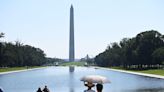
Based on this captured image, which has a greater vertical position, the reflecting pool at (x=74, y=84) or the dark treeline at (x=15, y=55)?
the dark treeline at (x=15, y=55)

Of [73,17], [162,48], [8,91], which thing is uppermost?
[73,17]

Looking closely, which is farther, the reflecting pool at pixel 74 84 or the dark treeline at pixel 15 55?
the dark treeline at pixel 15 55

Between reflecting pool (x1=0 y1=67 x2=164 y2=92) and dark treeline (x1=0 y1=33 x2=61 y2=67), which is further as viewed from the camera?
dark treeline (x1=0 y1=33 x2=61 y2=67)

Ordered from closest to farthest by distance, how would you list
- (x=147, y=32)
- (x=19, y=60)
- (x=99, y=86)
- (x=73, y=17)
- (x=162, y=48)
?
(x=99, y=86) < (x=162, y=48) < (x=147, y=32) < (x=19, y=60) < (x=73, y=17)

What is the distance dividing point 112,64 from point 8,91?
120 metres

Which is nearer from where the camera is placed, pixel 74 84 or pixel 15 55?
pixel 74 84

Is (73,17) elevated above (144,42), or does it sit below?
above

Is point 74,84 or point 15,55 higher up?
point 15,55

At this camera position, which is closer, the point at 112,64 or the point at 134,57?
the point at 134,57

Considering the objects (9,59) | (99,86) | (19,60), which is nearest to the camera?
(99,86)

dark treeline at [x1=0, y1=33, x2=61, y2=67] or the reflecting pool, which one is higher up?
dark treeline at [x1=0, y1=33, x2=61, y2=67]

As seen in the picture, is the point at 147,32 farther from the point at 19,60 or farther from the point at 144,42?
the point at 19,60

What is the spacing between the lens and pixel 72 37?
166625mm

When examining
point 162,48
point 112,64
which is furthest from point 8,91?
point 112,64
